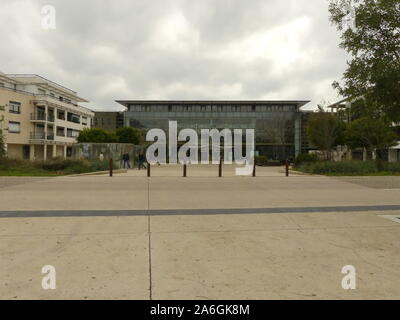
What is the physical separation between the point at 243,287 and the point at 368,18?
19.5 feet

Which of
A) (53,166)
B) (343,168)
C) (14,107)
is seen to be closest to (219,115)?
(14,107)

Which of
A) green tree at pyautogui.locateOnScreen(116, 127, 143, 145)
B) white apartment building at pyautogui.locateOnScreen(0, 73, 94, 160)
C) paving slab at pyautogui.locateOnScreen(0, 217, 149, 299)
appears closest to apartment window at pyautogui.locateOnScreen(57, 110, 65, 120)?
white apartment building at pyautogui.locateOnScreen(0, 73, 94, 160)

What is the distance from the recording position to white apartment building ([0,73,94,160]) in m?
47.7

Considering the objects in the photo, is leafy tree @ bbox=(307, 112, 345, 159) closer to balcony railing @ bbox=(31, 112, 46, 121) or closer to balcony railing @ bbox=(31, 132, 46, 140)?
balcony railing @ bbox=(31, 132, 46, 140)

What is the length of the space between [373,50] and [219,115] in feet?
175

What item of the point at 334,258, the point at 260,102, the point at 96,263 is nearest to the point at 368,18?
the point at 334,258

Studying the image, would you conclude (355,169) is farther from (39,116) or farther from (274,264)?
(39,116)

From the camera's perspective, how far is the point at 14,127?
158 ft

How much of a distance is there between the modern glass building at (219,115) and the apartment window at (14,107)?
1720 cm
